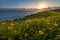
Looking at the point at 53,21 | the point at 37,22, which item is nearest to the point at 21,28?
the point at 37,22

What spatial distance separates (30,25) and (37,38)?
44 cm

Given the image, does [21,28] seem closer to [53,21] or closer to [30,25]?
[30,25]

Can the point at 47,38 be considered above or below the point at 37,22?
below

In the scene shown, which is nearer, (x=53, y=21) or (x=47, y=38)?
(x=47, y=38)

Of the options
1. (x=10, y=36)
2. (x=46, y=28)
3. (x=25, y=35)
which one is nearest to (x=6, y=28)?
(x=10, y=36)

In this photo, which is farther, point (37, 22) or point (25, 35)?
point (37, 22)

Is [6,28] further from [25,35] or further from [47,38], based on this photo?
[47,38]

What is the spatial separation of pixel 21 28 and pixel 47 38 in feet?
1.91

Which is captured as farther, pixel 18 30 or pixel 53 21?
pixel 53 21

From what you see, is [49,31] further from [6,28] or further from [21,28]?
[6,28]

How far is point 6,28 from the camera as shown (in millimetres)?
4371

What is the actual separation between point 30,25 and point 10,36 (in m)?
0.50

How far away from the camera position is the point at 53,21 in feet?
14.9

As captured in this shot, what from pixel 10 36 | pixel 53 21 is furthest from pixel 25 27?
pixel 53 21
